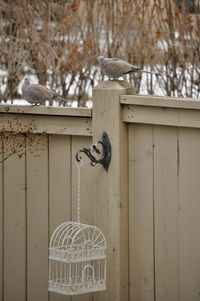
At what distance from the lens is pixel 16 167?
15.1ft

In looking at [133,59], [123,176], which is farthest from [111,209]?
[133,59]

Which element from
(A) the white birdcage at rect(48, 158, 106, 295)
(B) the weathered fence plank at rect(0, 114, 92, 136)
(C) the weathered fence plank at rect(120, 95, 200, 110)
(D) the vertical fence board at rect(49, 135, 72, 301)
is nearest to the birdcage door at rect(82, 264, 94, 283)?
(A) the white birdcage at rect(48, 158, 106, 295)

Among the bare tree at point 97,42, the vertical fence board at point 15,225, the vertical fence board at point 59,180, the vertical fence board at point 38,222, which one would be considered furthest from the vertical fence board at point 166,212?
the bare tree at point 97,42

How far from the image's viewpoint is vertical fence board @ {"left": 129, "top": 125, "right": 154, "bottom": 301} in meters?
4.16

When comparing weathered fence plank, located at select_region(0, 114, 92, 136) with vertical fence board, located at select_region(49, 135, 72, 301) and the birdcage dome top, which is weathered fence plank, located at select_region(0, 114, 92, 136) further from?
the birdcage dome top

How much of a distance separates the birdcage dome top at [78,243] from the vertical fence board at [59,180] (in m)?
0.07

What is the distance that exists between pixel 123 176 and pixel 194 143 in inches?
17.0

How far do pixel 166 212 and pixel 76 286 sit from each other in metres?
0.52

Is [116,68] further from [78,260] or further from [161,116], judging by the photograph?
[78,260]

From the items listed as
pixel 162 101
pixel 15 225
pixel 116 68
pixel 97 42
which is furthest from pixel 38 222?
pixel 97 42

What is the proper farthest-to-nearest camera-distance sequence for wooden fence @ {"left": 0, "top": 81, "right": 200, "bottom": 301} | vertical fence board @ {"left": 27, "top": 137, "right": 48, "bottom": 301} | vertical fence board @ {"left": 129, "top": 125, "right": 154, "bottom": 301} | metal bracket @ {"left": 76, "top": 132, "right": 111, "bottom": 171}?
1. vertical fence board @ {"left": 27, "top": 137, "right": 48, "bottom": 301}
2. metal bracket @ {"left": 76, "top": 132, "right": 111, "bottom": 171}
3. vertical fence board @ {"left": 129, "top": 125, "right": 154, "bottom": 301}
4. wooden fence @ {"left": 0, "top": 81, "right": 200, "bottom": 301}

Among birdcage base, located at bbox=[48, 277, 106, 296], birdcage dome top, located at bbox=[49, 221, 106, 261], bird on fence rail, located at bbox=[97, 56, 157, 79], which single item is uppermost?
bird on fence rail, located at bbox=[97, 56, 157, 79]

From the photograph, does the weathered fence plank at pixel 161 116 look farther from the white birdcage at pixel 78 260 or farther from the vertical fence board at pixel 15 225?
the vertical fence board at pixel 15 225

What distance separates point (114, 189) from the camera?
425 centimetres
